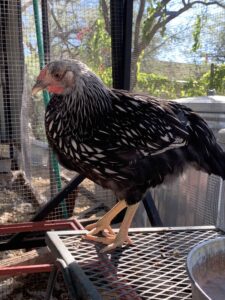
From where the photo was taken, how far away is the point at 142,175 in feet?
4.74

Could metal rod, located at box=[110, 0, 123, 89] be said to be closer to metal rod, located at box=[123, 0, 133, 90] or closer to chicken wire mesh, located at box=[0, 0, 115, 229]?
metal rod, located at box=[123, 0, 133, 90]

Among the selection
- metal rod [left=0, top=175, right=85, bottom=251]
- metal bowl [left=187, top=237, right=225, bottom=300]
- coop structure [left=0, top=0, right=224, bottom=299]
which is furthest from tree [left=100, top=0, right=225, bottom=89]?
metal bowl [left=187, top=237, right=225, bottom=300]

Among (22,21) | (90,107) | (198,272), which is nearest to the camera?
(198,272)

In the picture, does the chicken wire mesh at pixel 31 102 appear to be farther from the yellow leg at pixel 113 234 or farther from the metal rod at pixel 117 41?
the yellow leg at pixel 113 234

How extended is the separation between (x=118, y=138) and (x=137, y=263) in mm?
520

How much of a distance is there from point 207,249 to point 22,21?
2616 mm

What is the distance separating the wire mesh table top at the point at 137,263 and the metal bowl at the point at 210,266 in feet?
0.49

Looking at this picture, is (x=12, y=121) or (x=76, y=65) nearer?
(x=76, y=65)


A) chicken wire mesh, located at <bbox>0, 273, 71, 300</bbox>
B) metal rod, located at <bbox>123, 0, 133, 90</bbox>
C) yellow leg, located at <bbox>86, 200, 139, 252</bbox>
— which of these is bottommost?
chicken wire mesh, located at <bbox>0, 273, 71, 300</bbox>

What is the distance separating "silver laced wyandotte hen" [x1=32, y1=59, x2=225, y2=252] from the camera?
56.2 inches

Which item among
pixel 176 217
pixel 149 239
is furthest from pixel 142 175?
pixel 176 217

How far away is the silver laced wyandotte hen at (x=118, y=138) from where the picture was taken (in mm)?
1427

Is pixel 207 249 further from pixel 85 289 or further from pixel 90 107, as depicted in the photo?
pixel 90 107

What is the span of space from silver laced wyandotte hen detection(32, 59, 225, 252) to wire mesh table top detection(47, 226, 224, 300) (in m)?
0.08
